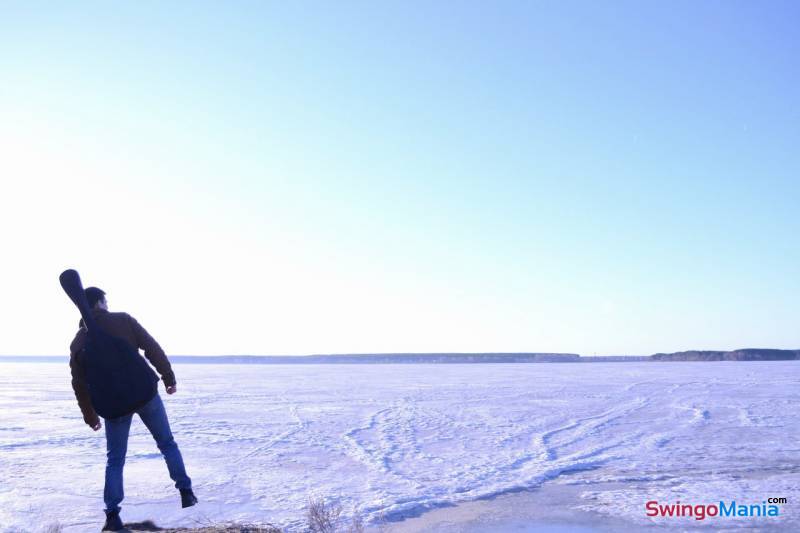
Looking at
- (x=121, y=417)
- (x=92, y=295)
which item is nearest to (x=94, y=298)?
(x=92, y=295)

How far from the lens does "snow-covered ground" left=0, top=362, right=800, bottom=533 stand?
235 inches

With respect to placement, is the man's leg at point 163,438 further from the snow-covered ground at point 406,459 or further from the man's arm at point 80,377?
the snow-covered ground at point 406,459

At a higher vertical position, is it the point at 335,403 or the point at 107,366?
the point at 107,366

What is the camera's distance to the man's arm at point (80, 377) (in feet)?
12.8

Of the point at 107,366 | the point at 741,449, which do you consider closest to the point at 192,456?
the point at 107,366

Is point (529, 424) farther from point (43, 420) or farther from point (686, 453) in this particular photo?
point (43, 420)

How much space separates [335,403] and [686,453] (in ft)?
28.8

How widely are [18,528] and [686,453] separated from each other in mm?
7324

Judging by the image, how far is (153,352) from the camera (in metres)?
3.91

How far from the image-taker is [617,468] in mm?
7539

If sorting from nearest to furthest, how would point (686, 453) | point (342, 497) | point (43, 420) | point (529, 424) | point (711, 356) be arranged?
1. point (342, 497)
2. point (686, 453)
3. point (529, 424)
4. point (43, 420)
5. point (711, 356)

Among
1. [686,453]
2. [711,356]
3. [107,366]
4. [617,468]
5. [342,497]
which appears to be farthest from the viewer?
[711,356]

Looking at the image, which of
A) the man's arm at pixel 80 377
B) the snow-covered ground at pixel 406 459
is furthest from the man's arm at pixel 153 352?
the snow-covered ground at pixel 406 459

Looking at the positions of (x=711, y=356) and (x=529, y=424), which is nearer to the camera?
(x=529, y=424)
